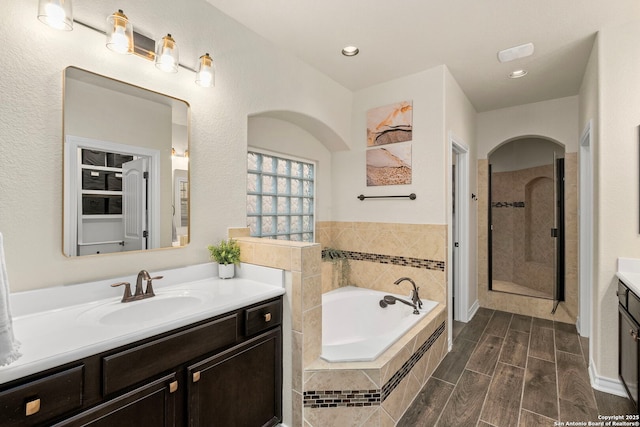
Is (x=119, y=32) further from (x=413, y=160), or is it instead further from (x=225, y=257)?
(x=413, y=160)

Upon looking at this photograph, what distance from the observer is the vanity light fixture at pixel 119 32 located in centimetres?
149

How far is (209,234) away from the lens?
6.61ft

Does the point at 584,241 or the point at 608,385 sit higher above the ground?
the point at 584,241

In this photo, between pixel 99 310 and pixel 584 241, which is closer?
pixel 99 310

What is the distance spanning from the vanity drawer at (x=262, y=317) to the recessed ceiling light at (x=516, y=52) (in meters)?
2.70

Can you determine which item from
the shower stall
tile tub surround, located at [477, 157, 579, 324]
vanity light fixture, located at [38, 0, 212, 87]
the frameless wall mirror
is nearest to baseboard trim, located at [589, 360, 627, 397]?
tile tub surround, located at [477, 157, 579, 324]

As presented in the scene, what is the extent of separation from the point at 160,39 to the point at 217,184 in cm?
88

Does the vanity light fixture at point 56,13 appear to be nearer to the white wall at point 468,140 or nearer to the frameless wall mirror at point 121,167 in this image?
the frameless wall mirror at point 121,167

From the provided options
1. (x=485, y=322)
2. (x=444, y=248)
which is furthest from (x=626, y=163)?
(x=485, y=322)

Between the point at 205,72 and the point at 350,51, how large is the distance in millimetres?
1326

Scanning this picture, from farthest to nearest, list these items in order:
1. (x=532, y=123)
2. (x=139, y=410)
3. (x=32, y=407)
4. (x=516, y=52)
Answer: (x=532, y=123), (x=516, y=52), (x=139, y=410), (x=32, y=407)

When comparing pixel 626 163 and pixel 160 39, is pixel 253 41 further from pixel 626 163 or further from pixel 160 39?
pixel 626 163

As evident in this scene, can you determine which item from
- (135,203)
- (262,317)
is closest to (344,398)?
(262,317)

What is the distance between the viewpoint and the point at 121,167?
5.33 feet
